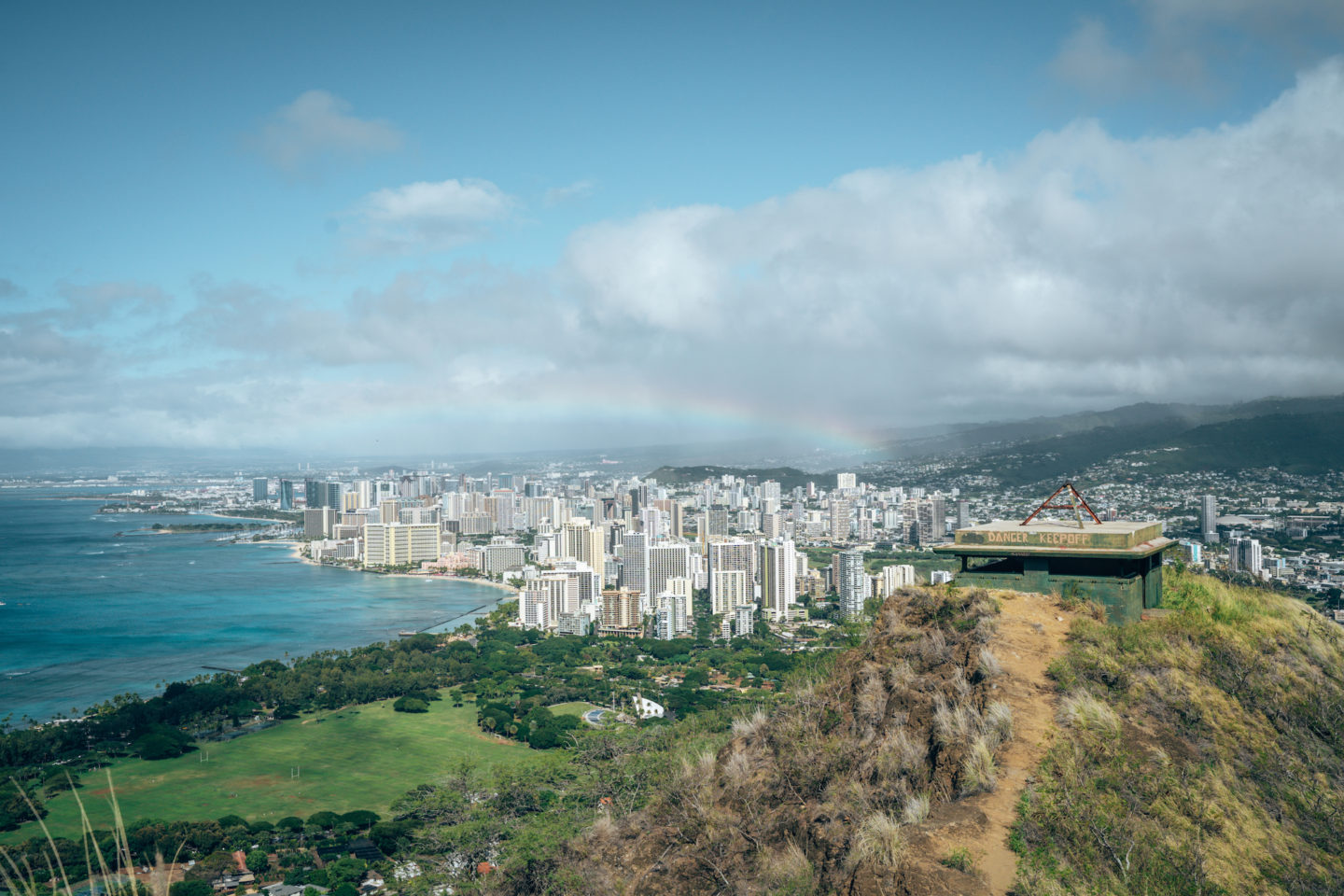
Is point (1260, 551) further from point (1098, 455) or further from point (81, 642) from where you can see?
point (81, 642)

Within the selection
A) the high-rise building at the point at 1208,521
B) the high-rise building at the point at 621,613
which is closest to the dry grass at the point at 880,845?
the high-rise building at the point at 621,613

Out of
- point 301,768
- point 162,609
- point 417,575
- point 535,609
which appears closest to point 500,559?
point 417,575

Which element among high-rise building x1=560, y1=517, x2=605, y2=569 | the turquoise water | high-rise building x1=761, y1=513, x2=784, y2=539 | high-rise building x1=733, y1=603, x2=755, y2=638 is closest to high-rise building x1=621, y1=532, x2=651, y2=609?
high-rise building x1=560, y1=517, x2=605, y2=569

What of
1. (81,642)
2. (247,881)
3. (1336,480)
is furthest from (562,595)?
(1336,480)

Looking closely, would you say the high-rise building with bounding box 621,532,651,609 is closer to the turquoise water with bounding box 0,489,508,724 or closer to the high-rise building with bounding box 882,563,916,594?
the turquoise water with bounding box 0,489,508,724

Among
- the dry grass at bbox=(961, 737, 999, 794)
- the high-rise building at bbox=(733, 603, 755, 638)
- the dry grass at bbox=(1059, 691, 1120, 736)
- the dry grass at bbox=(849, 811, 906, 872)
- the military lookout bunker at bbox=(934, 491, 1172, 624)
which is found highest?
the military lookout bunker at bbox=(934, 491, 1172, 624)

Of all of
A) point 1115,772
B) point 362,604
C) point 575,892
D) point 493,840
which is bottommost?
point 362,604
